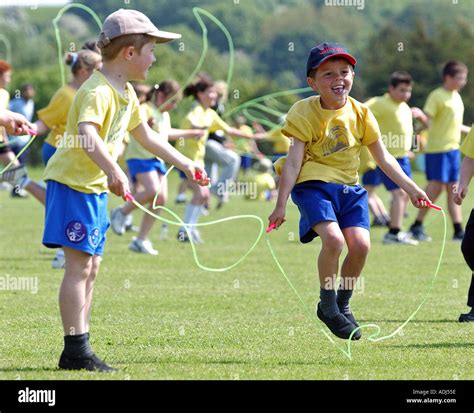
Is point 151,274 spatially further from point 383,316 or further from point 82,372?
point 82,372

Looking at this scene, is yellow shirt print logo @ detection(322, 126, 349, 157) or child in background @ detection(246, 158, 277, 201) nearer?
yellow shirt print logo @ detection(322, 126, 349, 157)

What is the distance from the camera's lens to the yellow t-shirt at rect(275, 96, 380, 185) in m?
7.03

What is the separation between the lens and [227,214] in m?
21.4

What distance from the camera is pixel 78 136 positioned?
6.10m

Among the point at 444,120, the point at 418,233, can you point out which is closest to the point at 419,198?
the point at 444,120

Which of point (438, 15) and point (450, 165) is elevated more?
point (438, 15)

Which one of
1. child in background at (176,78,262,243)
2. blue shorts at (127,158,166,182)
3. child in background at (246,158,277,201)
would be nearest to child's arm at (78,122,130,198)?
blue shorts at (127,158,166,182)

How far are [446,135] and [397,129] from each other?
0.87 m

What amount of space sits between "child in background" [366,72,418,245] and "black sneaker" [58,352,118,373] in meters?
8.49

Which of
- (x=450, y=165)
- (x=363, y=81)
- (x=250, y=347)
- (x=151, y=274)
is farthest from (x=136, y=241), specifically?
(x=363, y=81)

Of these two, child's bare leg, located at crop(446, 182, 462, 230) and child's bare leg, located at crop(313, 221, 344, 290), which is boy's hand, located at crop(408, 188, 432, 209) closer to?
child's bare leg, located at crop(313, 221, 344, 290)

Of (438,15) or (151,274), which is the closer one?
(151,274)

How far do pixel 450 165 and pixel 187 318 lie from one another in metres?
7.27

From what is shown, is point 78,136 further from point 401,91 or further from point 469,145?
point 401,91
